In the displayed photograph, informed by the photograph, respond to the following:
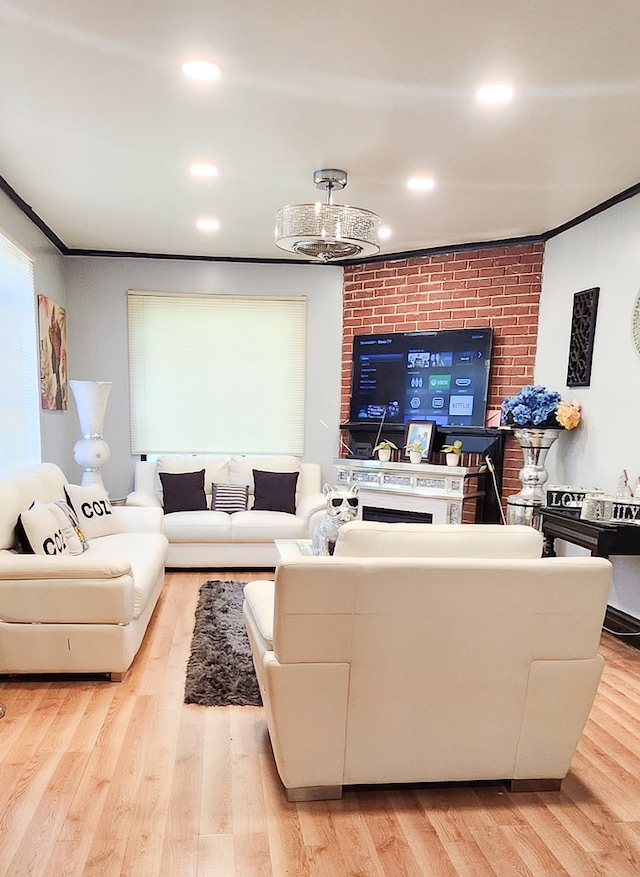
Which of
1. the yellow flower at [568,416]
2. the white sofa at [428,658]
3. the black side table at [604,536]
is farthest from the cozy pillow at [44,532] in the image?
the yellow flower at [568,416]

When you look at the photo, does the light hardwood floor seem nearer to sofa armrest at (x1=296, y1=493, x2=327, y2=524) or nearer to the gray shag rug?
the gray shag rug

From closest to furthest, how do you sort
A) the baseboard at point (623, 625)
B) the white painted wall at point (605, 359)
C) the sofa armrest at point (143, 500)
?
the baseboard at point (623, 625), the white painted wall at point (605, 359), the sofa armrest at point (143, 500)

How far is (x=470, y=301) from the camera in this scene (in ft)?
16.3

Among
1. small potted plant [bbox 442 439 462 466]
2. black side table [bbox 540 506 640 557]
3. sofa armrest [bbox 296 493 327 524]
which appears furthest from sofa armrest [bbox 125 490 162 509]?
black side table [bbox 540 506 640 557]

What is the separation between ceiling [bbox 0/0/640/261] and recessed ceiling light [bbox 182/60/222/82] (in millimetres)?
42

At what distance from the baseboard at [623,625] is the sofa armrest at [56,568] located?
111 inches

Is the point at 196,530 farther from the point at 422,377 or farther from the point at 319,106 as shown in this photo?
the point at 319,106

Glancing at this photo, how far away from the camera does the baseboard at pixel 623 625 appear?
3424 millimetres

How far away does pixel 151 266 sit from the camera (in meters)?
5.37

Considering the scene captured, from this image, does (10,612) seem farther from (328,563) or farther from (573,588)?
(573,588)

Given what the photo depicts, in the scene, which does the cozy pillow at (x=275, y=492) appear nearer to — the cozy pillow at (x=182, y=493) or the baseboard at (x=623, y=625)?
the cozy pillow at (x=182, y=493)

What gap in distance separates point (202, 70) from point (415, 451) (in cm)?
334

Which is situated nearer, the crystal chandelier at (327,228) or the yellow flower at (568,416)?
the crystal chandelier at (327,228)

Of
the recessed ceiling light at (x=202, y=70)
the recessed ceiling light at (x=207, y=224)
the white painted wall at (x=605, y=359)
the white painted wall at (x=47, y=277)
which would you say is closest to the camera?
the recessed ceiling light at (x=202, y=70)
